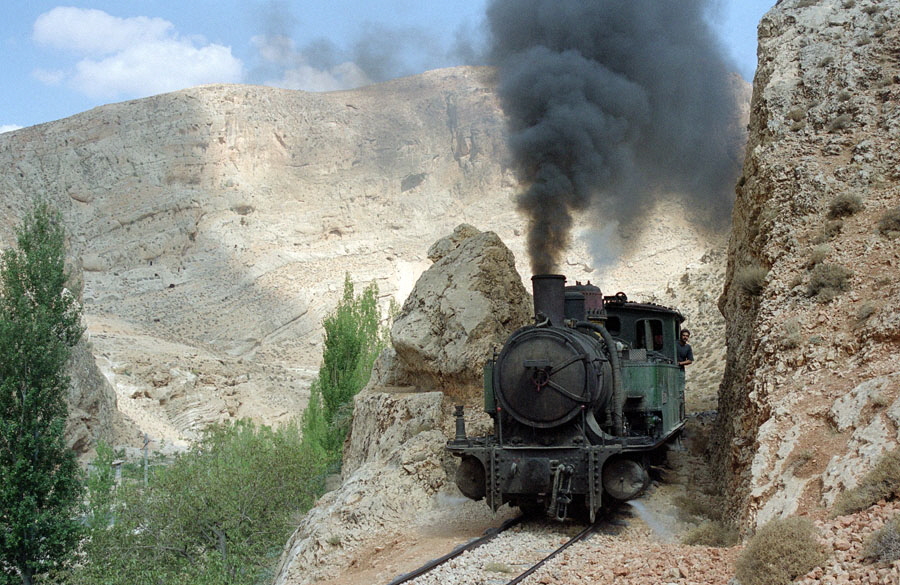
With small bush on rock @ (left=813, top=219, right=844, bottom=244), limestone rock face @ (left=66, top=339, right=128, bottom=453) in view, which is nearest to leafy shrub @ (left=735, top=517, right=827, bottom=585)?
small bush on rock @ (left=813, top=219, right=844, bottom=244)

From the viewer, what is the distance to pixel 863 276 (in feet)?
30.2

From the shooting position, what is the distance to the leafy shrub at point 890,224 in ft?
31.2

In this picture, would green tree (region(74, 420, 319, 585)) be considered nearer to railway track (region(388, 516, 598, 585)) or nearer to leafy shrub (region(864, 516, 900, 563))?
railway track (region(388, 516, 598, 585))

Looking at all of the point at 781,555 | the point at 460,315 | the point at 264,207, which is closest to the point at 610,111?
the point at 460,315

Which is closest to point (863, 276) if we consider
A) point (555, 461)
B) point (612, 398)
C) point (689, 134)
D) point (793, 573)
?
point (612, 398)

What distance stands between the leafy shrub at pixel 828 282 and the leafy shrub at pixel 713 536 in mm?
3014

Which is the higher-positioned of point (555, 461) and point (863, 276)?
point (863, 276)

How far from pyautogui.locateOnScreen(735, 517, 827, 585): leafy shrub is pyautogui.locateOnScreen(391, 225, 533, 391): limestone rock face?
799cm

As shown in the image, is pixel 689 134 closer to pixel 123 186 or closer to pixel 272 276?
pixel 272 276

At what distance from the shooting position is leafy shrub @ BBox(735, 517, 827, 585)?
5.35 meters

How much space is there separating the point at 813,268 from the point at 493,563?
5582mm

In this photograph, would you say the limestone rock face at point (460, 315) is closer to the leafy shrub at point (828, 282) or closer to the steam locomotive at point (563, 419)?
the steam locomotive at point (563, 419)

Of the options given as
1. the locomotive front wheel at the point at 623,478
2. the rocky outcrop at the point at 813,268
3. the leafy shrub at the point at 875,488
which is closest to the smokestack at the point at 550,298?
the locomotive front wheel at the point at 623,478

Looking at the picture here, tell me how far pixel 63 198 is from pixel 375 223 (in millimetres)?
27428
